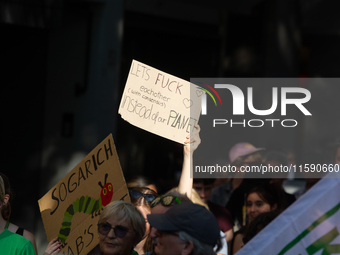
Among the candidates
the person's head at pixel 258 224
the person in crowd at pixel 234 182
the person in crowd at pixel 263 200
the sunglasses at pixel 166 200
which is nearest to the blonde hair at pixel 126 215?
the sunglasses at pixel 166 200

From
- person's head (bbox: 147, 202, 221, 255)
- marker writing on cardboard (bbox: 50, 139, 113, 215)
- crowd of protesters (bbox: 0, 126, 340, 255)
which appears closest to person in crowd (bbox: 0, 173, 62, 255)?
crowd of protesters (bbox: 0, 126, 340, 255)

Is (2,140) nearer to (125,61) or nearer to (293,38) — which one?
(125,61)

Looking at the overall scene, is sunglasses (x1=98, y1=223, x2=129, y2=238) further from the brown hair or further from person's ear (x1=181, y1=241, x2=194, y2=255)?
the brown hair

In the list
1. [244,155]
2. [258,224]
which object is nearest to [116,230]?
[258,224]

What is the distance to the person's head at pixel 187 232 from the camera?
1.98 meters

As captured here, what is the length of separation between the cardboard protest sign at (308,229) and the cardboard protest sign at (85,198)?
34.1 inches

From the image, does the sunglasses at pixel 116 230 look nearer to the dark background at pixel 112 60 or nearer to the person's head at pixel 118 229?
the person's head at pixel 118 229

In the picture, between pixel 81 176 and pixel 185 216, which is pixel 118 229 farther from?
pixel 81 176

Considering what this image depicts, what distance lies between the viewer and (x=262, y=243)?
79.5 inches

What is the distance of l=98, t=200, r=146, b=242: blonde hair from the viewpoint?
2367 millimetres

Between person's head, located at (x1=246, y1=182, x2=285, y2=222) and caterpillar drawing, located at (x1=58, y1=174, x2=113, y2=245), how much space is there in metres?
1.18

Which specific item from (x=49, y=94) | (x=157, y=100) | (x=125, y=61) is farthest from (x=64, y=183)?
(x=125, y=61)

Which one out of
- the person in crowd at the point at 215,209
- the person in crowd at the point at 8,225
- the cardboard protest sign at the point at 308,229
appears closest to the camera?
the cardboard protest sign at the point at 308,229

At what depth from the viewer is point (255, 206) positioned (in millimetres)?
3396
